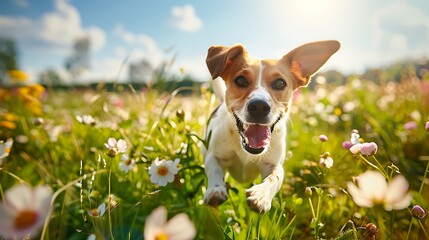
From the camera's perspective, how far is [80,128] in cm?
416

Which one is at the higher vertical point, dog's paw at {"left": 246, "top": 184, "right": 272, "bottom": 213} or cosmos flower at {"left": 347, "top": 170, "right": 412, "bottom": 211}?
cosmos flower at {"left": 347, "top": 170, "right": 412, "bottom": 211}

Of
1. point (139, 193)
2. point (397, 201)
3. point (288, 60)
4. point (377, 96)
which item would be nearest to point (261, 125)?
point (288, 60)

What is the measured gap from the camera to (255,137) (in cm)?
231

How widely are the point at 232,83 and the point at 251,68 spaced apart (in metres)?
0.16

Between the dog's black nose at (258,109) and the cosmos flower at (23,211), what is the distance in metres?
1.51

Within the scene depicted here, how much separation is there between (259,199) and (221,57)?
1.00 metres

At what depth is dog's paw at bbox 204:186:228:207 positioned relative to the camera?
1.99 m

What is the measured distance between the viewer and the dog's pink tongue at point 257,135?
7.49 ft

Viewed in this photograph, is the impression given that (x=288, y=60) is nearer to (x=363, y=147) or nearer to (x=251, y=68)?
(x=251, y=68)

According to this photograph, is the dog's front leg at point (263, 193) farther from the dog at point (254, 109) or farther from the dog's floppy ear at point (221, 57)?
the dog's floppy ear at point (221, 57)

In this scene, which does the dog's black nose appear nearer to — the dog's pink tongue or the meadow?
the dog's pink tongue

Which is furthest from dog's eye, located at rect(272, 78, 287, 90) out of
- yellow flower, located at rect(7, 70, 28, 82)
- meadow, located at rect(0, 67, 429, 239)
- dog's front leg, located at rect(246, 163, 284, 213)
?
yellow flower, located at rect(7, 70, 28, 82)

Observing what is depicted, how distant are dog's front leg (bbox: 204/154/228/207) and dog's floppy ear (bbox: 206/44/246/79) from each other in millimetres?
542

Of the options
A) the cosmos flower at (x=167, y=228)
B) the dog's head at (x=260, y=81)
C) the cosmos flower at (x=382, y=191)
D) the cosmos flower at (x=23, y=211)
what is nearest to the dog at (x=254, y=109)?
the dog's head at (x=260, y=81)
